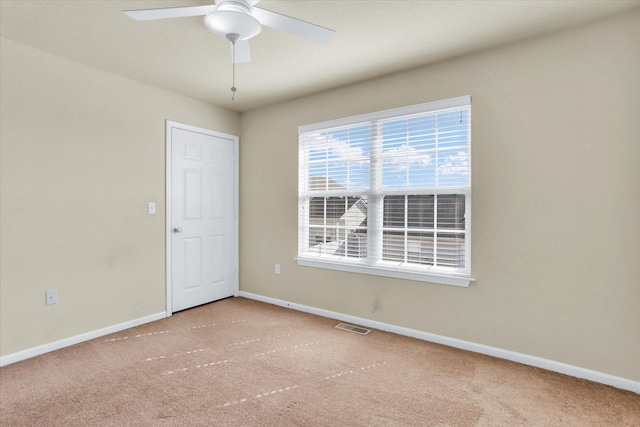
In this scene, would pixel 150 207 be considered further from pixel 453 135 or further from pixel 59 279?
pixel 453 135

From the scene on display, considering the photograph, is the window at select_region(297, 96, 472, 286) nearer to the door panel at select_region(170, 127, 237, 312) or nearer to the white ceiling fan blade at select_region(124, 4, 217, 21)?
the door panel at select_region(170, 127, 237, 312)

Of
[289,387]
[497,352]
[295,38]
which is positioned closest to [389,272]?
[497,352]

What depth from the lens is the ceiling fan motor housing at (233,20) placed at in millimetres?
1794

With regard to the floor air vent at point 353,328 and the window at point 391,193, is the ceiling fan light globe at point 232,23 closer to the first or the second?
the window at point 391,193

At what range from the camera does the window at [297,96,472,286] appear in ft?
9.24

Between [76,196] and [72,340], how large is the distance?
1273 millimetres

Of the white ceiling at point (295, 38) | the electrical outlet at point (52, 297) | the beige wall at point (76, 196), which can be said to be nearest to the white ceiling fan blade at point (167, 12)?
the white ceiling at point (295, 38)

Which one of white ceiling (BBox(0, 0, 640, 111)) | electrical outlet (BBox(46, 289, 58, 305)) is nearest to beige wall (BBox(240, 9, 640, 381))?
white ceiling (BBox(0, 0, 640, 111))

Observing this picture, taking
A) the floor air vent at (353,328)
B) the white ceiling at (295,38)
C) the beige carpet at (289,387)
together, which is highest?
the white ceiling at (295,38)

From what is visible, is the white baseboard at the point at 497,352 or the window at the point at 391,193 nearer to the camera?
the white baseboard at the point at 497,352

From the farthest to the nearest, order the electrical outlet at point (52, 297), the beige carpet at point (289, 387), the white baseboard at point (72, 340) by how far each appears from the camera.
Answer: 1. the electrical outlet at point (52, 297)
2. the white baseboard at point (72, 340)
3. the beige carpet at point (289, 387)

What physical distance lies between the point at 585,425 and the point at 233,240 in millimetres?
3804

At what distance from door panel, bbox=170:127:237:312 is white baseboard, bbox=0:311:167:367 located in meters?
0.35

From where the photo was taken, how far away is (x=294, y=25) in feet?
6.14
